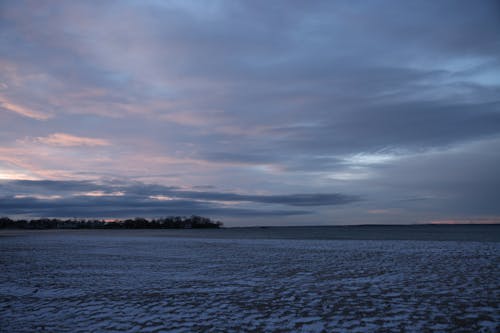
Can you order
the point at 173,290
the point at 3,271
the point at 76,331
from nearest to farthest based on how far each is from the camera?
the point at 76,331 → the point at 173,290 → the point at 3,271

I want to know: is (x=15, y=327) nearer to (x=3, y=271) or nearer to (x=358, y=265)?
(x=3, y=271)

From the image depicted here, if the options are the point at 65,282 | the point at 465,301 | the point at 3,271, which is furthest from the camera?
the point at 3,271

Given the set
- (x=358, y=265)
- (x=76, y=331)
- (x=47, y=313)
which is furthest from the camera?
(x=358, y=265)

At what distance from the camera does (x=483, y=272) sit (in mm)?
14609

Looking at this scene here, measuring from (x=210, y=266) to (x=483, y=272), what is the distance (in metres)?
12.1

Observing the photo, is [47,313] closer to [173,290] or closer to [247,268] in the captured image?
[173,290]

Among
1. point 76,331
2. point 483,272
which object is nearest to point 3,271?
point 76,331

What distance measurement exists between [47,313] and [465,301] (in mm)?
10715

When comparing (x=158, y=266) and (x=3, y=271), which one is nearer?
(x=3, y=271)

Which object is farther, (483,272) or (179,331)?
(483,272)

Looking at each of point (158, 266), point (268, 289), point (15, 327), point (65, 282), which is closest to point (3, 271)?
point (65, 282)

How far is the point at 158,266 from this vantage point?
56.9 ft

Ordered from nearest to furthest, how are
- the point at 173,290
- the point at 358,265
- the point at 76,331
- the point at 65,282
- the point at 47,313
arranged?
the point at 76,331 → the point at 47,313 → the point at 173,290 → the point at 65,282 → the point at 358,265

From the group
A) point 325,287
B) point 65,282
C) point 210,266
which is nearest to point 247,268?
point 210,266
